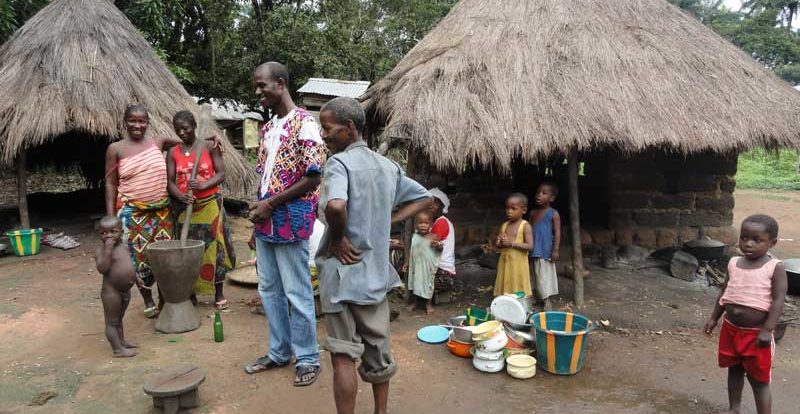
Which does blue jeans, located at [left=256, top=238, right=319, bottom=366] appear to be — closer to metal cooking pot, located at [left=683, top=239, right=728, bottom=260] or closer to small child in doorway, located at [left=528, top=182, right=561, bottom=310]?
small child in doorway, located at [left=528, top=182, right=561, bottom=310]

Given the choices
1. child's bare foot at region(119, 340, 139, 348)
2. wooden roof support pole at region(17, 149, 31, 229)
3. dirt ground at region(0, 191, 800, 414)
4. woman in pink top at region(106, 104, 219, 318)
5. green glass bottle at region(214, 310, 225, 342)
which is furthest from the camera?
wooden roof support pole at region(17, 149, 31, 229)

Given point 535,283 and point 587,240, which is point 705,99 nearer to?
point 587,240

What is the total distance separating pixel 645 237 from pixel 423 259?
119 inches

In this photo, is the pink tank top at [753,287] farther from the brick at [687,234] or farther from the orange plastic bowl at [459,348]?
the brick at [687,234]

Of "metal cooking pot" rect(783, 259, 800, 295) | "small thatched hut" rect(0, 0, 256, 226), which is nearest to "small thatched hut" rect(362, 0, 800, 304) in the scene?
"metal cooking pot" rect(783, 259, 800, 295)

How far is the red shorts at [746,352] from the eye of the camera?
8.49 feet

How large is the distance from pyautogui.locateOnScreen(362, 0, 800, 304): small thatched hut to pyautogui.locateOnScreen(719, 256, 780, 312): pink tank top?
181cm

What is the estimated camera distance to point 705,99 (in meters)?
4.85

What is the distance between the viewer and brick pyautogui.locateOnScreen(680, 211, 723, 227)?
6039mm

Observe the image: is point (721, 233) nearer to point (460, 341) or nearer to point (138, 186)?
point (460, 341)

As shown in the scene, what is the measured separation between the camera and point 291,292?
2.99 meters

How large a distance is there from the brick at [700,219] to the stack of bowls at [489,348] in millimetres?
3694

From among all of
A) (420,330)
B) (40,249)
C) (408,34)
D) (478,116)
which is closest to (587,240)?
(478,116)

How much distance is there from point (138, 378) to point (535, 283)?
3004 millimetres
